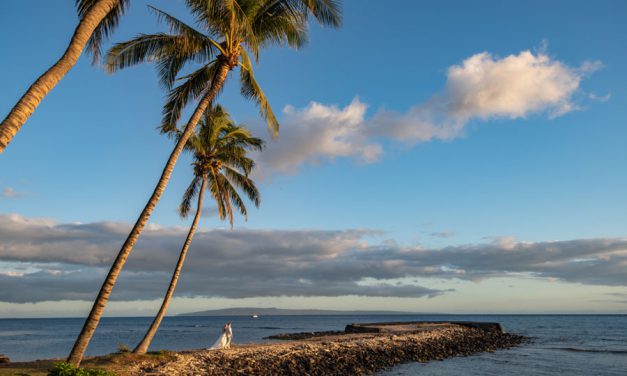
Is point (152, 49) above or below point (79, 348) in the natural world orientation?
above

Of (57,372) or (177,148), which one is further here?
(177,148)

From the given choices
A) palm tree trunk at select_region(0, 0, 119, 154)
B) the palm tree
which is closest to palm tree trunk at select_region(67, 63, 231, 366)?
the palm tree

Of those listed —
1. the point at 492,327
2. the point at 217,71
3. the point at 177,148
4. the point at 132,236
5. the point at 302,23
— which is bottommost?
the point at 492,327

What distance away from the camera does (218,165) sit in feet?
86.0

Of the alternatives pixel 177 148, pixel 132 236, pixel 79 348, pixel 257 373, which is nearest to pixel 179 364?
pixel 257 373

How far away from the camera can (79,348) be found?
14.3 m

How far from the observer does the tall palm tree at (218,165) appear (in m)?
25.3

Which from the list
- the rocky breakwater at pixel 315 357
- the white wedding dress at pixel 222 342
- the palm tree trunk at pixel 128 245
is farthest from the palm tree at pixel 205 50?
the white wedding dress at pixel 222 342

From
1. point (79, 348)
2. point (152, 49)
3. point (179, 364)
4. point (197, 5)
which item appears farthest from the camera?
point (179, 364)

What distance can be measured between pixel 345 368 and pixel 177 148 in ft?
49.8

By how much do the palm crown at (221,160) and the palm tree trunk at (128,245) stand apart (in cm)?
689

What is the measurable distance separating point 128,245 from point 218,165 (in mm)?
11666

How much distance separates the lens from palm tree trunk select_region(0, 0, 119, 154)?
884 cm

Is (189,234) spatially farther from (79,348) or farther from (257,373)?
(79,348)
